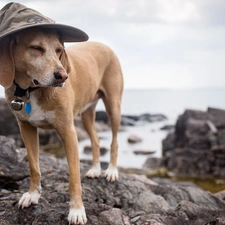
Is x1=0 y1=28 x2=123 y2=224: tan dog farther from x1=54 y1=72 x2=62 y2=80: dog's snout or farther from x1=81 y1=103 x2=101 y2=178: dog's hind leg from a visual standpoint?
x1=81 y1=103 x2=101 y2=178: dog's hind leg

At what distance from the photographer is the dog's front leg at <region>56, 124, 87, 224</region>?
406 centimetres

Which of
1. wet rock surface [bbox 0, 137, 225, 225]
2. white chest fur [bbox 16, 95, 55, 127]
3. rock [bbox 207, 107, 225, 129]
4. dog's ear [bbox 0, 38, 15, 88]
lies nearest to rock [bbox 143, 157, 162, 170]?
rock [bbox 207, 107, 225, 129]

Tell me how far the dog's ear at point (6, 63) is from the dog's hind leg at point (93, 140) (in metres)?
2.57

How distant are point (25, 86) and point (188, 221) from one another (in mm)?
2541

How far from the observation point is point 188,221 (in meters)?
4.53

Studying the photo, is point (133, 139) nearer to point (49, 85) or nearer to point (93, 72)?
point (93, 72)

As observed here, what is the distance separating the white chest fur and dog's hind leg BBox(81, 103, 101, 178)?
194 centimetres

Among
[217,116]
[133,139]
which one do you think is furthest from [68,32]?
[133,139]

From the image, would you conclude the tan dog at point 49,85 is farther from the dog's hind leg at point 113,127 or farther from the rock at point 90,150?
the rock at point 90,150

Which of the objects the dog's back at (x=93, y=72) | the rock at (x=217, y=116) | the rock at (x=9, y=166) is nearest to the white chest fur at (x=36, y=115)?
the dog's back at (x=93, y=72)

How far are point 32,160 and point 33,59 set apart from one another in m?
1.41

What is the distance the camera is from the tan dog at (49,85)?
3.57m

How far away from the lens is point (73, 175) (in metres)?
4.13

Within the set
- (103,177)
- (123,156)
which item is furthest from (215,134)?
(103,177)
